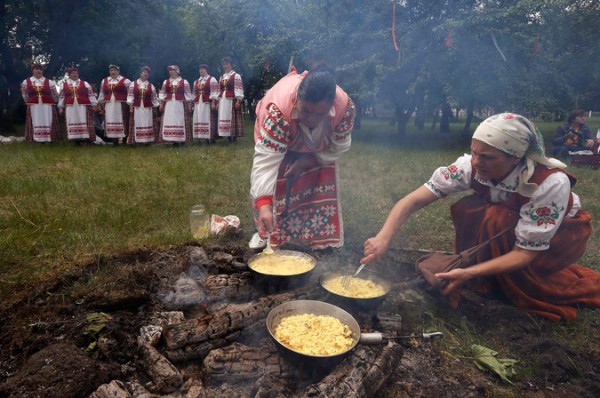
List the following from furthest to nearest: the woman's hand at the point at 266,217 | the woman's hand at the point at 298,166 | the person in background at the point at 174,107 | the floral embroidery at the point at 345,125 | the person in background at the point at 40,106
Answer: the person in background at the point at 174,107, the person in background at the point at 40,106, the woman's hand at the point at 298,166, the floral embroidery at the point at 345,125, the woman's hand at the point at 266,217

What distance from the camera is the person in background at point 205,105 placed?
454 inches

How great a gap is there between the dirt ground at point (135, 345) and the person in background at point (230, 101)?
8.81m

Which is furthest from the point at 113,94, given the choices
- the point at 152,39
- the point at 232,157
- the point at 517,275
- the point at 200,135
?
the point at 152,39

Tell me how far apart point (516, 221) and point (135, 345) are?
109 inches

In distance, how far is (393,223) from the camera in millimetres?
2973

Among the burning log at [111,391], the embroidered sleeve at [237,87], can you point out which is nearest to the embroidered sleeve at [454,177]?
the burning log at [111,391]

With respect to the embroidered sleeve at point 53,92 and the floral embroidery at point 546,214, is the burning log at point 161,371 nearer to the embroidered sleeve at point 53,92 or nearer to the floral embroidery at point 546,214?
the floral embroidery at point 546,214

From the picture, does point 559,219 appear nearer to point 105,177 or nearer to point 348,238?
point 348,238

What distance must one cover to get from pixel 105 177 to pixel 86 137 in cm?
579

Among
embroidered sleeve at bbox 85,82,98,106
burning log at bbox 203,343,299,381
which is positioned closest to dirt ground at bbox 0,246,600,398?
burning log at bbox 203,343,299,381

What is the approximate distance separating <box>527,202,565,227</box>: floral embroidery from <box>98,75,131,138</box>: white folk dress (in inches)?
447

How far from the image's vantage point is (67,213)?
461 centimetres

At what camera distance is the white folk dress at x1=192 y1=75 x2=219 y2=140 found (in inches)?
453

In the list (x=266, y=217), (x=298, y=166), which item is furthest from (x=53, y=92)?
(x=266, y=217)
